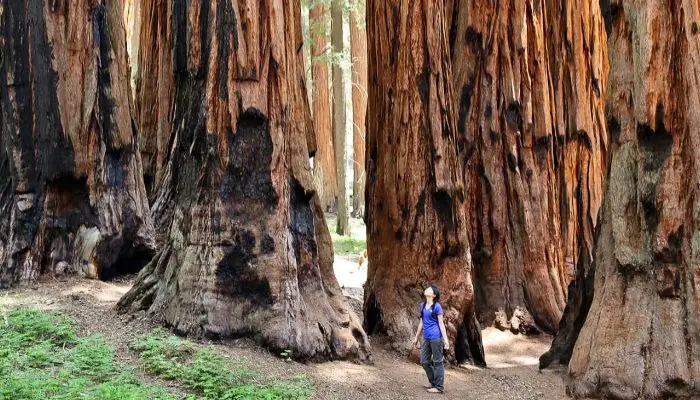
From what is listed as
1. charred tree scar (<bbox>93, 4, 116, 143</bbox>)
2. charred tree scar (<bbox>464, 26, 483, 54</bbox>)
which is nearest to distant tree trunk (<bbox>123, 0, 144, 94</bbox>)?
charred tree scar (<bbox>93, 4, 116, 143</bbox>)

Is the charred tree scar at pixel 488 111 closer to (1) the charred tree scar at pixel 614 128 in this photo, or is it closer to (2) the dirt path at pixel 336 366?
(2) the dirt path at pixel 336 366

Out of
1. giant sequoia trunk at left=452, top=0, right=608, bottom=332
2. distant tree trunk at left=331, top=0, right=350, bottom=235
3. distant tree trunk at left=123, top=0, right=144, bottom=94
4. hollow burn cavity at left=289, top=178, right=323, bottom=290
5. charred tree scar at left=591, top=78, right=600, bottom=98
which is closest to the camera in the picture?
hollow burn cavity at left=289, top=178, right=323, bottom=290

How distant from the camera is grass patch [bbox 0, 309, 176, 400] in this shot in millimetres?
4969

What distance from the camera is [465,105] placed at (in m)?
10.7

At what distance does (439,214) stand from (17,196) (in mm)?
4764

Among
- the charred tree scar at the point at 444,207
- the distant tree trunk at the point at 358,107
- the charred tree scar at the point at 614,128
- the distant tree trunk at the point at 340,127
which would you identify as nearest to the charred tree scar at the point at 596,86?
the charred tree scar at the point at 444,207

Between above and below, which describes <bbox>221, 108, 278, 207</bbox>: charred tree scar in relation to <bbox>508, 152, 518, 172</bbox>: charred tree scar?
below

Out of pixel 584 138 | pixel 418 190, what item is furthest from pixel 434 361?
pixel 584 138

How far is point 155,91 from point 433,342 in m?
7.05

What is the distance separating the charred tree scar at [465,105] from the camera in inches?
422

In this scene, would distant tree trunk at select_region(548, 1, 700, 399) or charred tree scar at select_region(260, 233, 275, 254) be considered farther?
charred tree scar at select_region(260, 233, 275, 254)

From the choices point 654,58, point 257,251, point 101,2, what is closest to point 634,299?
point 654,58

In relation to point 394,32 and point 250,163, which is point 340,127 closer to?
point 394,32

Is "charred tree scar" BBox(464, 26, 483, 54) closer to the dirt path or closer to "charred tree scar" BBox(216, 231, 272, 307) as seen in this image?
the dirt path
